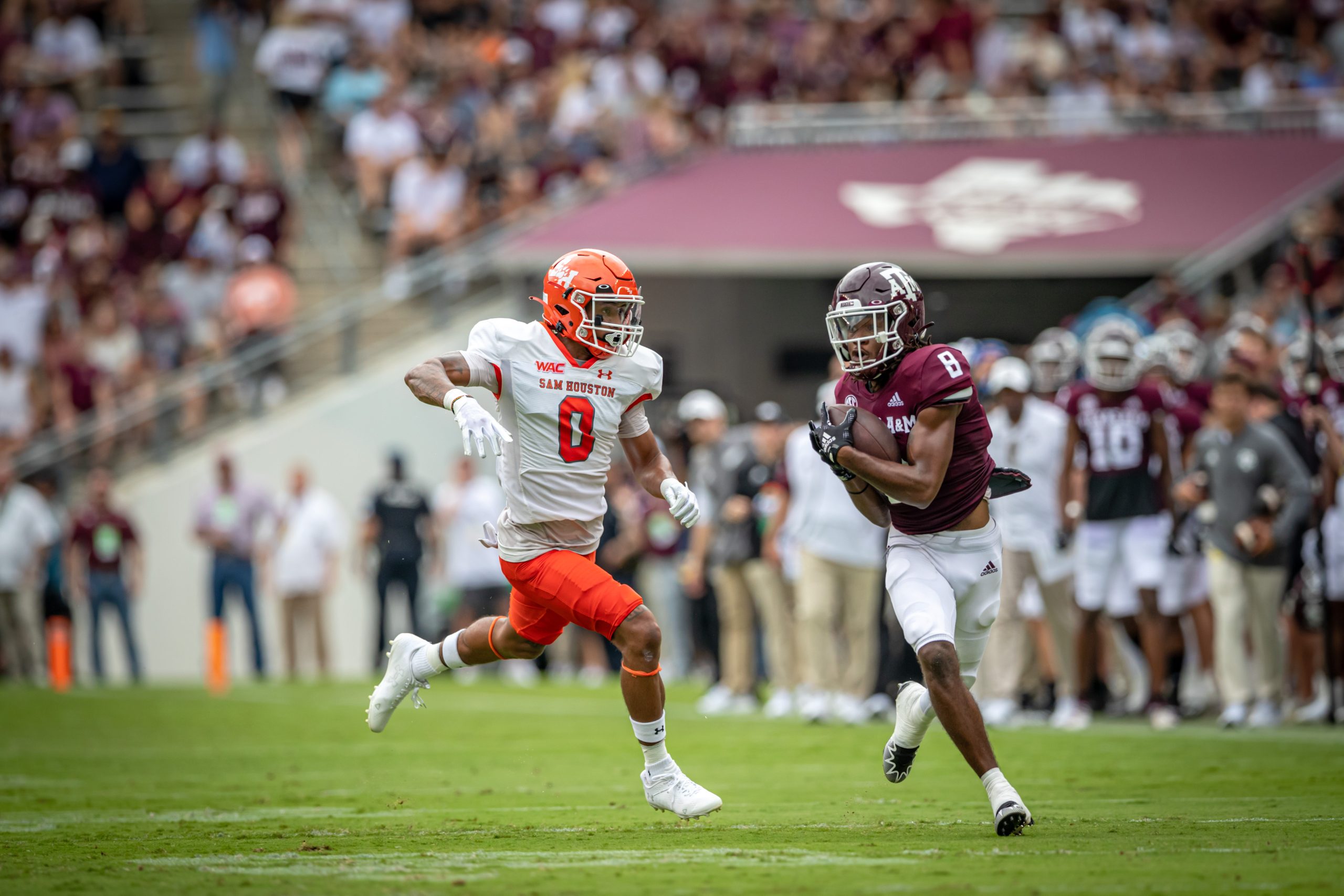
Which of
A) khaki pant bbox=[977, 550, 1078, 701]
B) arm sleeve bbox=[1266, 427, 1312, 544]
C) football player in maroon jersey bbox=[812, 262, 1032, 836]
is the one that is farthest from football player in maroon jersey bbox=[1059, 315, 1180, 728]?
football player in maroon jersey bbox=[812, 262, 1032, 836]

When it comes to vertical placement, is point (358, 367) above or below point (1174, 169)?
below

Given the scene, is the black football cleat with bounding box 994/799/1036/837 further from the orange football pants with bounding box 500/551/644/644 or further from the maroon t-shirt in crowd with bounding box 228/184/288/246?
the maroon t-shirt in crowd with bounding box 228/184/288/246

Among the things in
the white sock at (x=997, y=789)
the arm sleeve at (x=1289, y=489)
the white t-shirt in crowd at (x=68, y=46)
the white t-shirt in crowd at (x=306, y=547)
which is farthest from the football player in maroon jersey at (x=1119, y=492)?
the white t-shirt in crowd at (x=68, y=46)

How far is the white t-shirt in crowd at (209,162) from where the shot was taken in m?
21.3

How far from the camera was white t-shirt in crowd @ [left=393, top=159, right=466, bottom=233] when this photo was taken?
20.3 metres

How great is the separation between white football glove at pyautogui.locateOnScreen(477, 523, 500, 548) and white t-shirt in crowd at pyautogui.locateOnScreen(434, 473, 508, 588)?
1059 centimetres

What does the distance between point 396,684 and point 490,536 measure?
3.13ft

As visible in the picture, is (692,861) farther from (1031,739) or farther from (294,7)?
(294,7)

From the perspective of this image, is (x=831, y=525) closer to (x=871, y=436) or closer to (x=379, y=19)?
(x=871, y=436)

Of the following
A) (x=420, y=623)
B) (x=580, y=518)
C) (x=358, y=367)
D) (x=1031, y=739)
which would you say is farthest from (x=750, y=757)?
(x=358, y=367)

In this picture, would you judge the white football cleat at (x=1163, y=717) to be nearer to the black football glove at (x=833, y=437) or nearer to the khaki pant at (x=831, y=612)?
the khaki pant at (x=831, y=612)

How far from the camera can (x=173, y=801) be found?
27.1 feet

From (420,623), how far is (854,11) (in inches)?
389

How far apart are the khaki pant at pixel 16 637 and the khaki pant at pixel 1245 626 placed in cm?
1246
